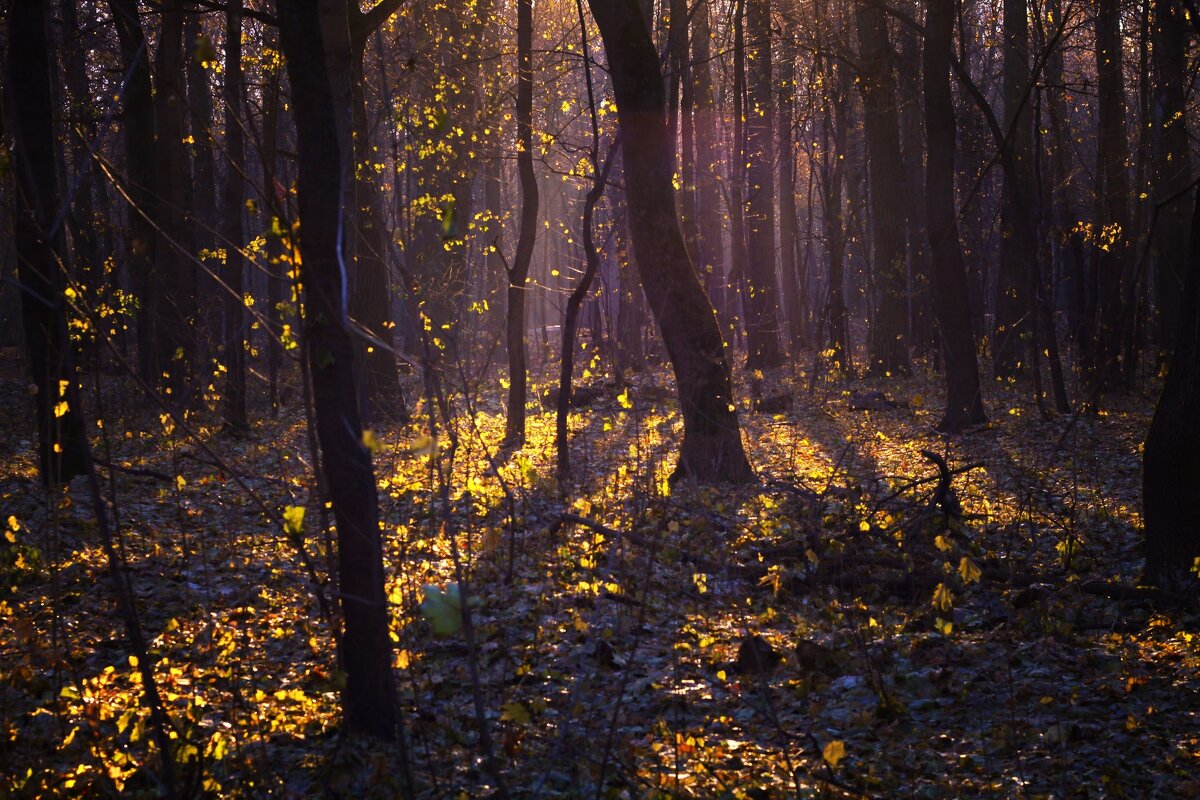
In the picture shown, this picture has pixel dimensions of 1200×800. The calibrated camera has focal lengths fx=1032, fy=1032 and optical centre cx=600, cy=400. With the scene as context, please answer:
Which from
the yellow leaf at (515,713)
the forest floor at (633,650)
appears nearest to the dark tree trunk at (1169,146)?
the forest floor at (633,650)

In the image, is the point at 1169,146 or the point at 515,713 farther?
the point at 1169,146

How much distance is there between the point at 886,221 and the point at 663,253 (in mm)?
13061

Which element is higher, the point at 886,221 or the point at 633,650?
the point at 886,221

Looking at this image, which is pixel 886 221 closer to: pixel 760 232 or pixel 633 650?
pixel 760 232

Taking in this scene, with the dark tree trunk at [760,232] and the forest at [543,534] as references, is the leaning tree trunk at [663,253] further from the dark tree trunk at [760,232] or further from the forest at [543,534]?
the dark tree trunk at [760,232]

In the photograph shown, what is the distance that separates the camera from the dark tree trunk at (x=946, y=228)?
12.8m

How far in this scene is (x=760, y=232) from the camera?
2422 cm

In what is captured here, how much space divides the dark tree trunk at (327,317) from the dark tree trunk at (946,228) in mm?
9944

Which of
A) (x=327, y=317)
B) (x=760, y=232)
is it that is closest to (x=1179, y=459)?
(x=327, y=317)

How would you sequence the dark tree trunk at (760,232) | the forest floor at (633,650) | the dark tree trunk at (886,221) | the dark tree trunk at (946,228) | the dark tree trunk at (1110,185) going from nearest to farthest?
1. the forest floor at (633,650)
2. the dark tree trunk at (946,228)
3. the dark tree trunk at (1110,185)
4. the dark tree trunk at (886,221)
5. the dark tree trunk at (760,232)

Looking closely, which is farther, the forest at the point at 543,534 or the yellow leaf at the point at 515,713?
the yellow leaf at the point at 515,713

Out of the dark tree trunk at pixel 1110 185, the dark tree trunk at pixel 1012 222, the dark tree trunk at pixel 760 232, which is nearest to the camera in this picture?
the dark tree trunk at pixel 1110 185

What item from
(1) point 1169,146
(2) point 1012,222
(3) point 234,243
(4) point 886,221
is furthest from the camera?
(4) point 886,221

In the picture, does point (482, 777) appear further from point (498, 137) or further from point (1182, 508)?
point (498, 137)
